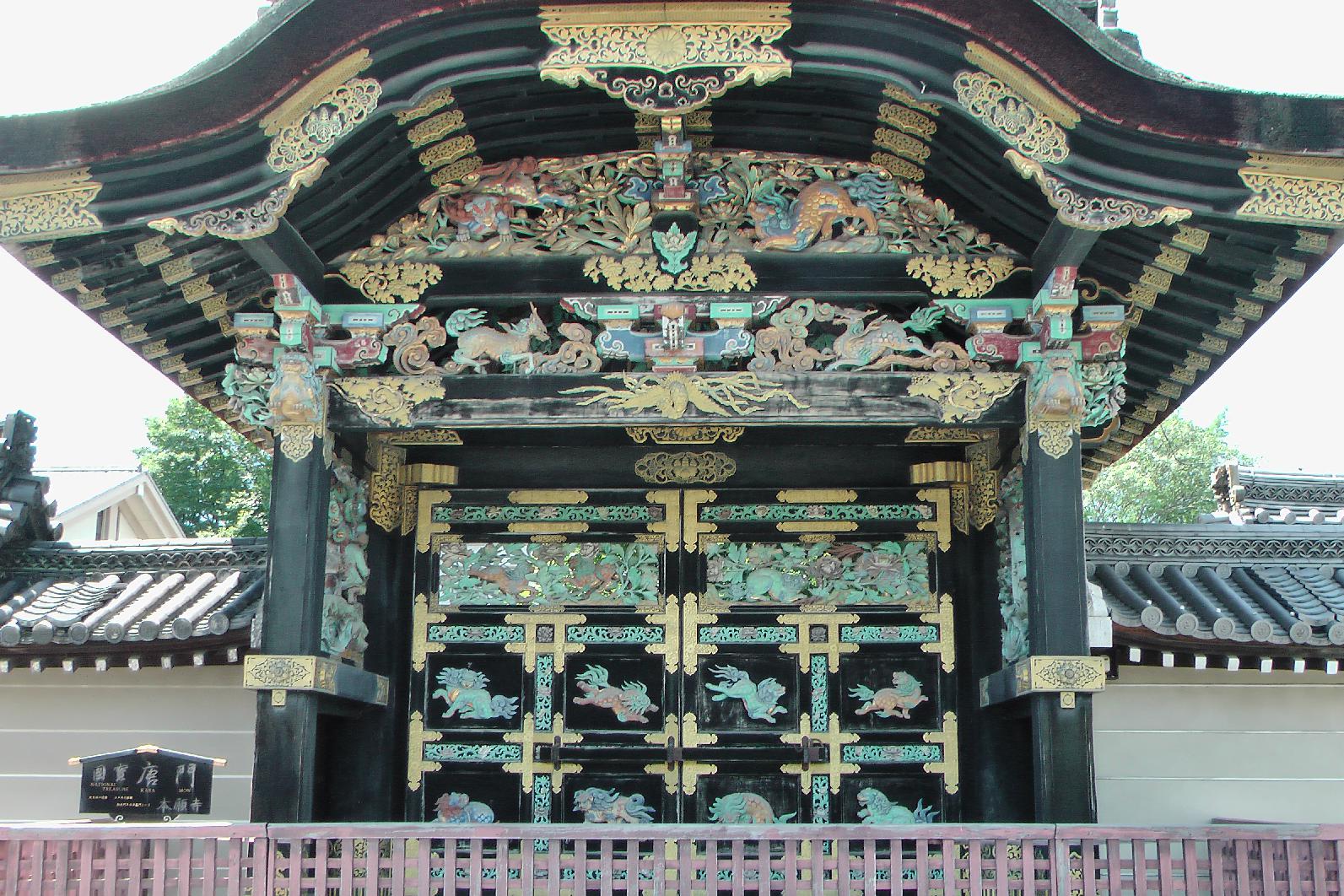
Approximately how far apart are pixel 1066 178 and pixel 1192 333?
6.43 ft

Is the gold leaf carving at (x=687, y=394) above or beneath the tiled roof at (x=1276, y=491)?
beneath

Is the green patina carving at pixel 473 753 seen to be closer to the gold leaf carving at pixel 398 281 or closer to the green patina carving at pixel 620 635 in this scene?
the green patina carving at pixel 620 635

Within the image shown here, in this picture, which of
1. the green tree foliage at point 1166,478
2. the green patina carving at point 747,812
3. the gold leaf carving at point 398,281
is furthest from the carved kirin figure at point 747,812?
the green tree foliage at point 1166,478

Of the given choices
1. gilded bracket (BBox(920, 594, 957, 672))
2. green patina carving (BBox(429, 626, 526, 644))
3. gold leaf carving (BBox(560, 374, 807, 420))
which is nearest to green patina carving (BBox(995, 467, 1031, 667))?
gilded bracket (BBox(920, 594, 957, 672))

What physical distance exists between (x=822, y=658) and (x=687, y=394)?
2.23 meters

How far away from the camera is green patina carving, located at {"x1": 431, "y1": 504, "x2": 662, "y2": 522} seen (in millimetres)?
9344

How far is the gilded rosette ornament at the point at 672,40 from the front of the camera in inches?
272

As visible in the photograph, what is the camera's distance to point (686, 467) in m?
9.32

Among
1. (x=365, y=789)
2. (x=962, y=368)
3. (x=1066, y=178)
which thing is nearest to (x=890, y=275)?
(x=962, y=368)

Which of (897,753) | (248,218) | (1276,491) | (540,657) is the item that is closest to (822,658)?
(897,753)

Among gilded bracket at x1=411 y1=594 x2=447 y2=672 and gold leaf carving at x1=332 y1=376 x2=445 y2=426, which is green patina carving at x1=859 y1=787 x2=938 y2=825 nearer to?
gilded bracket at x1=411 y1=594 x2=447 y2=672

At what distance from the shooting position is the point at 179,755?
25.9 feet

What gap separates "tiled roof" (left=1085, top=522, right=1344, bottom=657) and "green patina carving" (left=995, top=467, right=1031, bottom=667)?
28.1 inches

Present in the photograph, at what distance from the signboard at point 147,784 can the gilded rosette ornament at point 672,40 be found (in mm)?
4364
